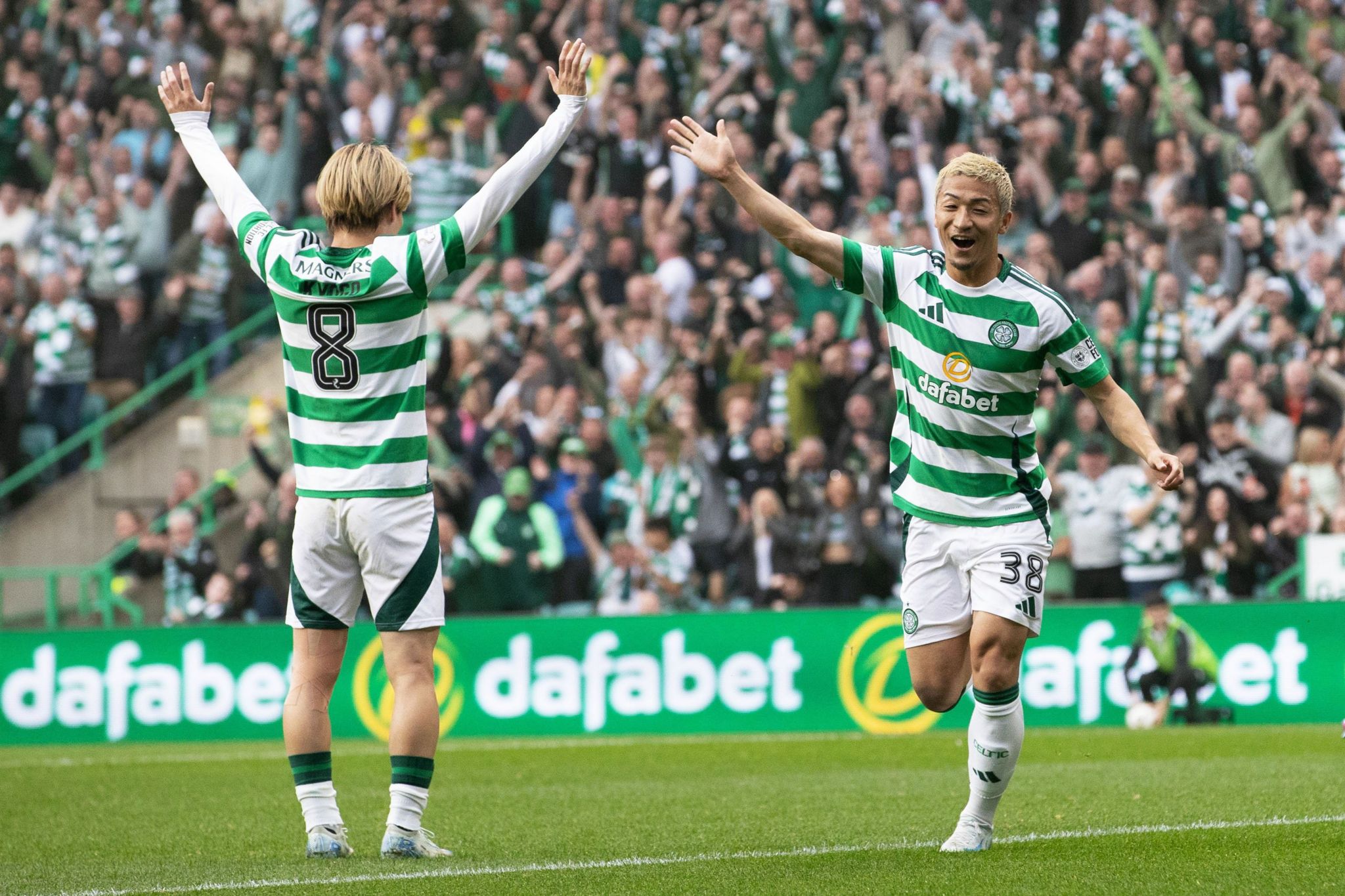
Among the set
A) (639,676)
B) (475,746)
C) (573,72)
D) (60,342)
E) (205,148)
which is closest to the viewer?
(573,72)

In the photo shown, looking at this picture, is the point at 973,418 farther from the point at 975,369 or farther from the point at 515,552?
the point at 515,552

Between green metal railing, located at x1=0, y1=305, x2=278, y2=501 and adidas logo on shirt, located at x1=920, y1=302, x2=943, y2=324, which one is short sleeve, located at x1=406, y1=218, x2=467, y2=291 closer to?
adidas logo on shirt, located at x1=920, y1=302, x2=943, y2=324

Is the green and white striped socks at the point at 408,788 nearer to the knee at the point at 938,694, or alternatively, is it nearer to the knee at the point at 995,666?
the knee at the point at 938,694

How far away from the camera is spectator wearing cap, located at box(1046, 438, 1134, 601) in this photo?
47.5 feet

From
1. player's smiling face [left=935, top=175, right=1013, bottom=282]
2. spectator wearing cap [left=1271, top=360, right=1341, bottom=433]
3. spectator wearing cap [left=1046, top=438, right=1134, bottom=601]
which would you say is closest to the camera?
player's smiling face [left=935, top=175, right=1013, bottom=282]

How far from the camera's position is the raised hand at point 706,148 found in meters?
5.83

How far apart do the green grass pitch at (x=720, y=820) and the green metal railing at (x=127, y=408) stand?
5801 millimetres

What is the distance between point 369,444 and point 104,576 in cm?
1160

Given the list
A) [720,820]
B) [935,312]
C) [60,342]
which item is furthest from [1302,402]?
[60,342]

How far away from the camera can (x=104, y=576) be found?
1656 cm

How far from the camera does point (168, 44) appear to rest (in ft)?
63.2

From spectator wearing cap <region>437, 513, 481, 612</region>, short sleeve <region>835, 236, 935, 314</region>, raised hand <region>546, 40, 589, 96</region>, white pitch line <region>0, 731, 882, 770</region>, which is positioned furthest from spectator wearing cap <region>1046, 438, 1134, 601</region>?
raised hand <region>546, 40, 589, 96</region>

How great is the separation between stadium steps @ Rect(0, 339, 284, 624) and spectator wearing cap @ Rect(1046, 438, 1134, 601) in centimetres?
800

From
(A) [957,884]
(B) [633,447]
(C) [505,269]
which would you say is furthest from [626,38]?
(A) [957,884]
